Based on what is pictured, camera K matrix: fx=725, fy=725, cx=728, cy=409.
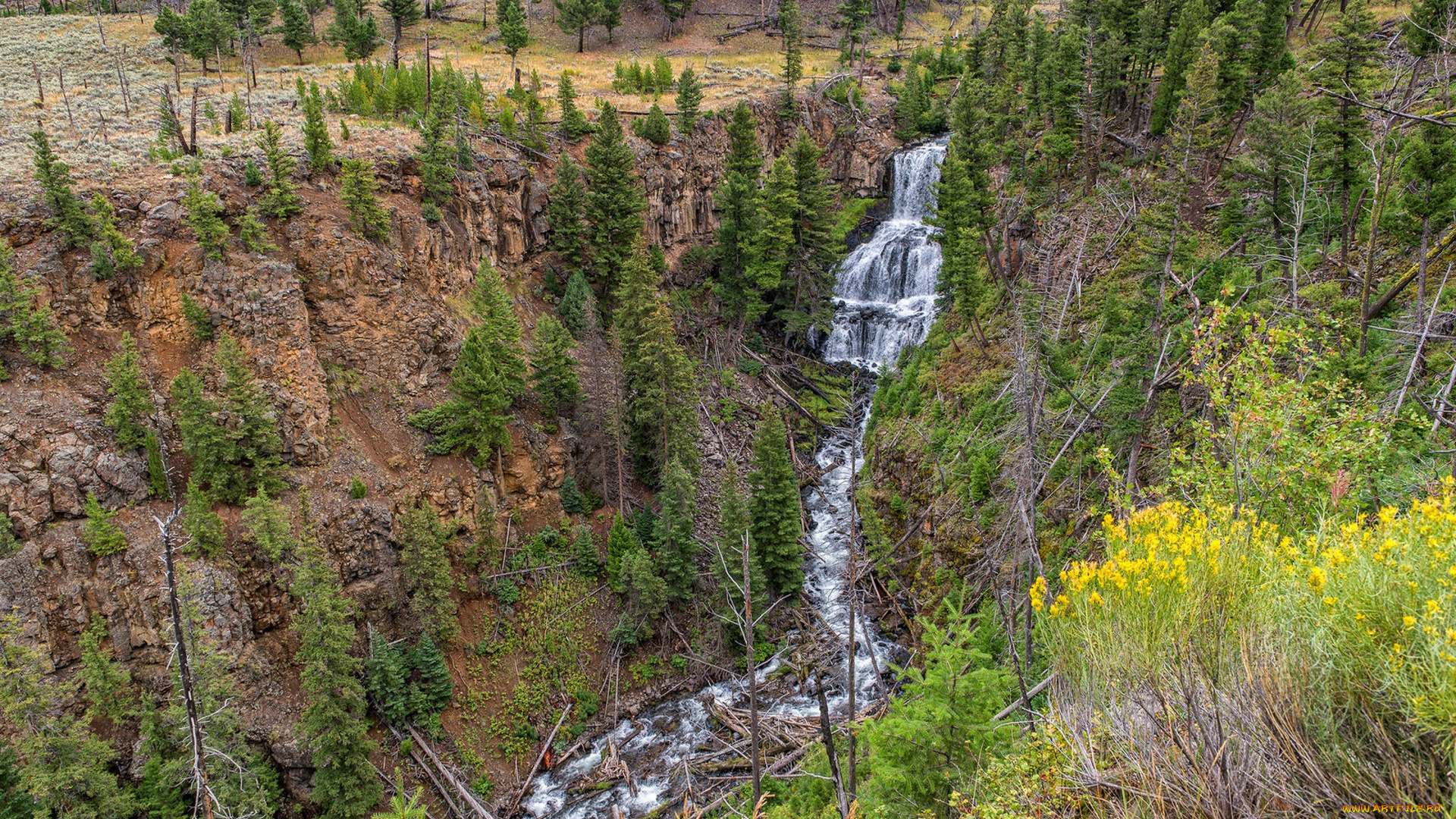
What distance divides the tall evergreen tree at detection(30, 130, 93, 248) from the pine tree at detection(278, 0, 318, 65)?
36.1 metres

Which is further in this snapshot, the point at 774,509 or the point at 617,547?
the point at 617,547

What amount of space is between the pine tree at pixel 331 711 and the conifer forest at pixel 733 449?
0.15m

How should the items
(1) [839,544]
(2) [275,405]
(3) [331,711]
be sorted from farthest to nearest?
1. (1) [839,544]
2. (2) [275,405]
3. (3) [331,711]

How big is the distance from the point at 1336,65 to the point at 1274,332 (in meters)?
19.1

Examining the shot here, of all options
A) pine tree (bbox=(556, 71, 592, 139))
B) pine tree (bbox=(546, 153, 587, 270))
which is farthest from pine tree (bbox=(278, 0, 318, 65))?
pine tree (bbox=(546, 153, 587, 270))

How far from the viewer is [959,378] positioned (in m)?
32.9

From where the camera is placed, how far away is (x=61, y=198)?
2580 cm

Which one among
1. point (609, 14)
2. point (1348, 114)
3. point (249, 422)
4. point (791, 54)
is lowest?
point (249, 422)

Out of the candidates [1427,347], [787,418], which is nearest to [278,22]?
[787,418]

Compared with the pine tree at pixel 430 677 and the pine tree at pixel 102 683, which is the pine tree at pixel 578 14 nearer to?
the pine tree at pixel 430 677

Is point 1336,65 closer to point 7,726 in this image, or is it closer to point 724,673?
point 724,673

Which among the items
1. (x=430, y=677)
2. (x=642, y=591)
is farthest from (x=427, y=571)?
(x=642, y=591)

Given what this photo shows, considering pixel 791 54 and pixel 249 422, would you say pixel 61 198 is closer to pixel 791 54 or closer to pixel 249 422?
pixel 249 422

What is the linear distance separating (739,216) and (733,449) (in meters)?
15.0
